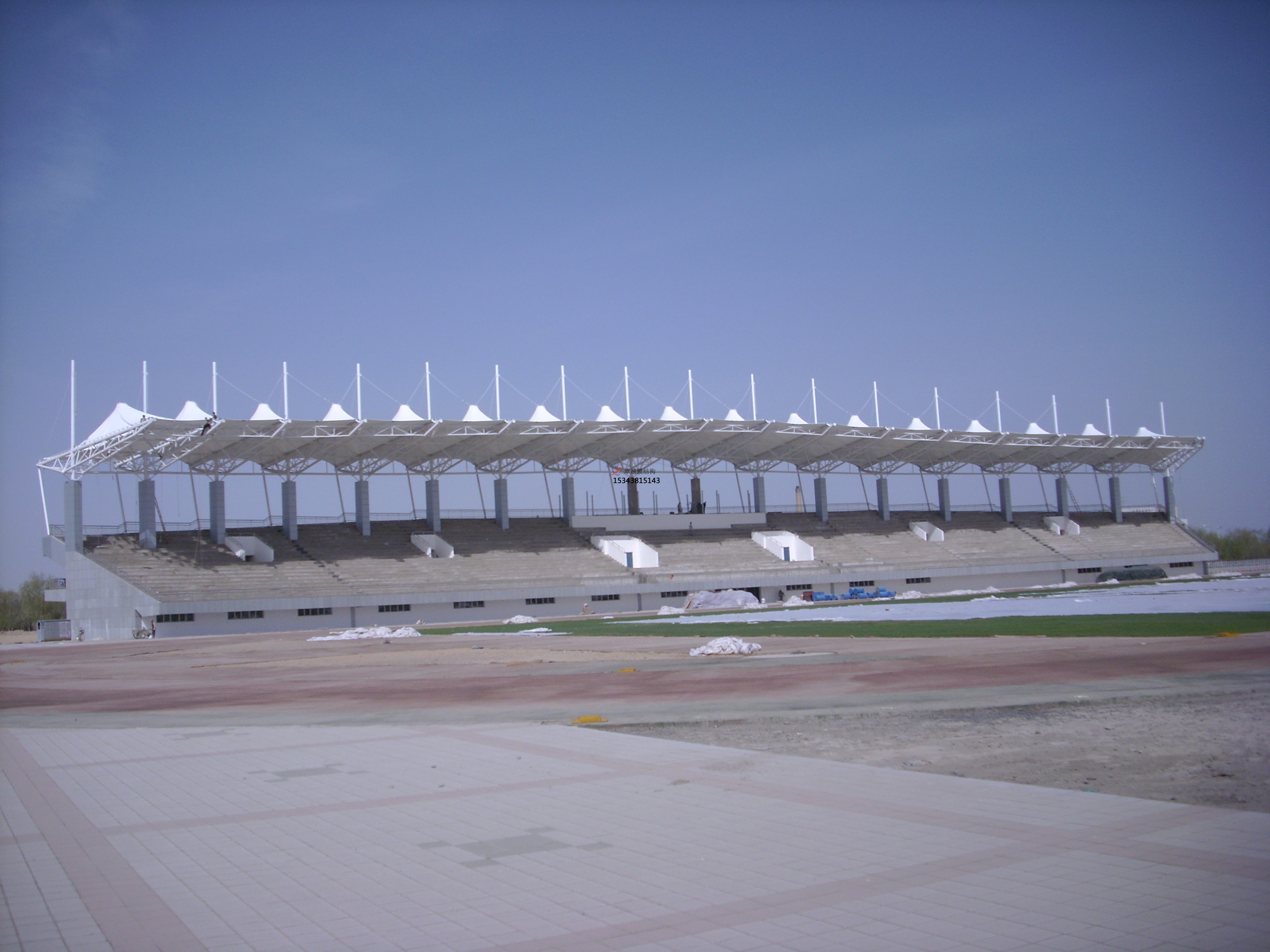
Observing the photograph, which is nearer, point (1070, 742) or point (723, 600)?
point (1070, 742)

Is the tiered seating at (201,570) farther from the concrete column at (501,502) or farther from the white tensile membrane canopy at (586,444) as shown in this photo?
the concrete column at (501,502)

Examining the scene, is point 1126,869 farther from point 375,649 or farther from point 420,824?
point 375,649

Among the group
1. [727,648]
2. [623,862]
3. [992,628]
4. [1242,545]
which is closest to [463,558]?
[992,628]

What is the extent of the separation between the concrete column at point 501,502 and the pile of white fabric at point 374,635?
83.6 ft

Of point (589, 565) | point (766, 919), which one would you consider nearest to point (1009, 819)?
→ point (766, 919)

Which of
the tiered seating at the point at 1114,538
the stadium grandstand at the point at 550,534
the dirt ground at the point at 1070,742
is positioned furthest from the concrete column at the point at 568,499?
the dirt ground at the point at 1070,742

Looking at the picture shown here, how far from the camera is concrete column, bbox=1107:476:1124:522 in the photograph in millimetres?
96500

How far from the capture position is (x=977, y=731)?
12.3 m

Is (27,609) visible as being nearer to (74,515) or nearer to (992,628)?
(74,515)

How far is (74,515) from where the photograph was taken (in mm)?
55906

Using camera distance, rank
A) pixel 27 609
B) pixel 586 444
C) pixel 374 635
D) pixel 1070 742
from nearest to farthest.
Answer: pixel 1070 742, pixel 374 635, pixel 586 444, pixel 27 609

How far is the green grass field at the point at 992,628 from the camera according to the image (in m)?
26.4

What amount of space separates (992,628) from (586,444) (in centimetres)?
4393

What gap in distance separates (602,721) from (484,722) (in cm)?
193
